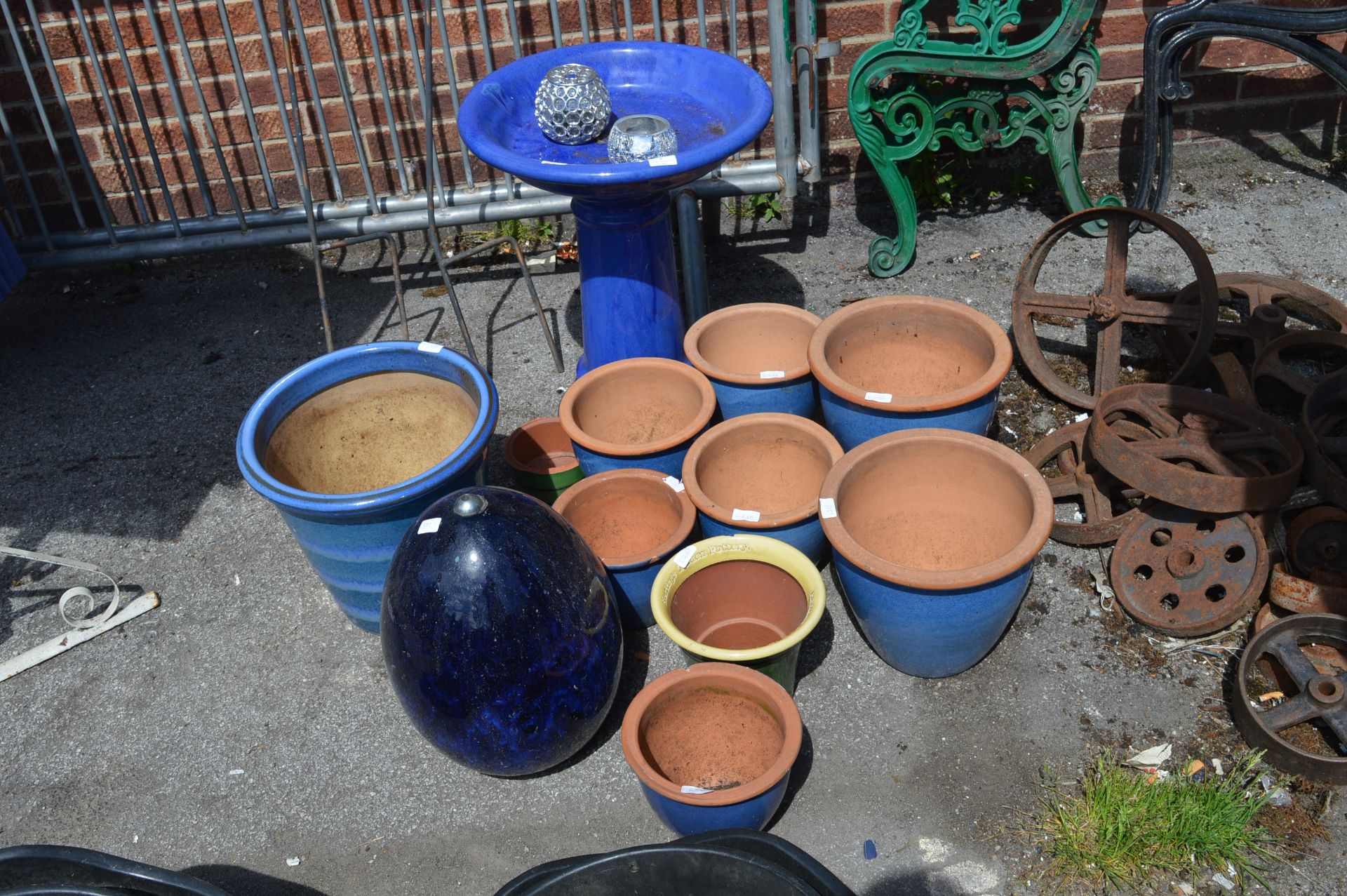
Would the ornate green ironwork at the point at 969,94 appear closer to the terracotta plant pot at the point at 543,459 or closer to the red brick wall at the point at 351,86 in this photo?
the red brick wall at the point at 351,86

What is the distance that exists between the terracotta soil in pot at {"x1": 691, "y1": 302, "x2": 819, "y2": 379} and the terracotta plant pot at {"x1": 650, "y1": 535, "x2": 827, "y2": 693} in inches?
35.1

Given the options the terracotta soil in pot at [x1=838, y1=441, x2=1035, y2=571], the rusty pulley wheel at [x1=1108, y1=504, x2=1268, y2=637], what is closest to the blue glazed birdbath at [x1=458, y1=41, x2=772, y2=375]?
the terracotta soil in pot at [x1=838, y1=441, x2=1035, y2=571]

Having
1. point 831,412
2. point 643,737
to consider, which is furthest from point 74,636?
point 831,412

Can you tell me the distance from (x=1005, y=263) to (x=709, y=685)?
2.70 m

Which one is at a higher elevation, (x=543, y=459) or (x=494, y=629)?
(x=494, y=629)

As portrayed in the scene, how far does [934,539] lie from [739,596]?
0.64m

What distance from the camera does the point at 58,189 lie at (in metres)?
4.85

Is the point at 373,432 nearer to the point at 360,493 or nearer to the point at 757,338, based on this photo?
the point at 360,493

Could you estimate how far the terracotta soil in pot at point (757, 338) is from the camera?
3.61m

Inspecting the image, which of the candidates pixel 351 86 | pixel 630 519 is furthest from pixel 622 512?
pixel 351 86

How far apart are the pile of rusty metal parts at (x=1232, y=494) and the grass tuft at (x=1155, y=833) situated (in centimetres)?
23

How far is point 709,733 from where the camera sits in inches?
106

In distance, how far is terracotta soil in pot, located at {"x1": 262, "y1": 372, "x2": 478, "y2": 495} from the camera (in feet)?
10.5

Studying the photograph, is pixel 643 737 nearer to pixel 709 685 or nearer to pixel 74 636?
pixel 709 685
